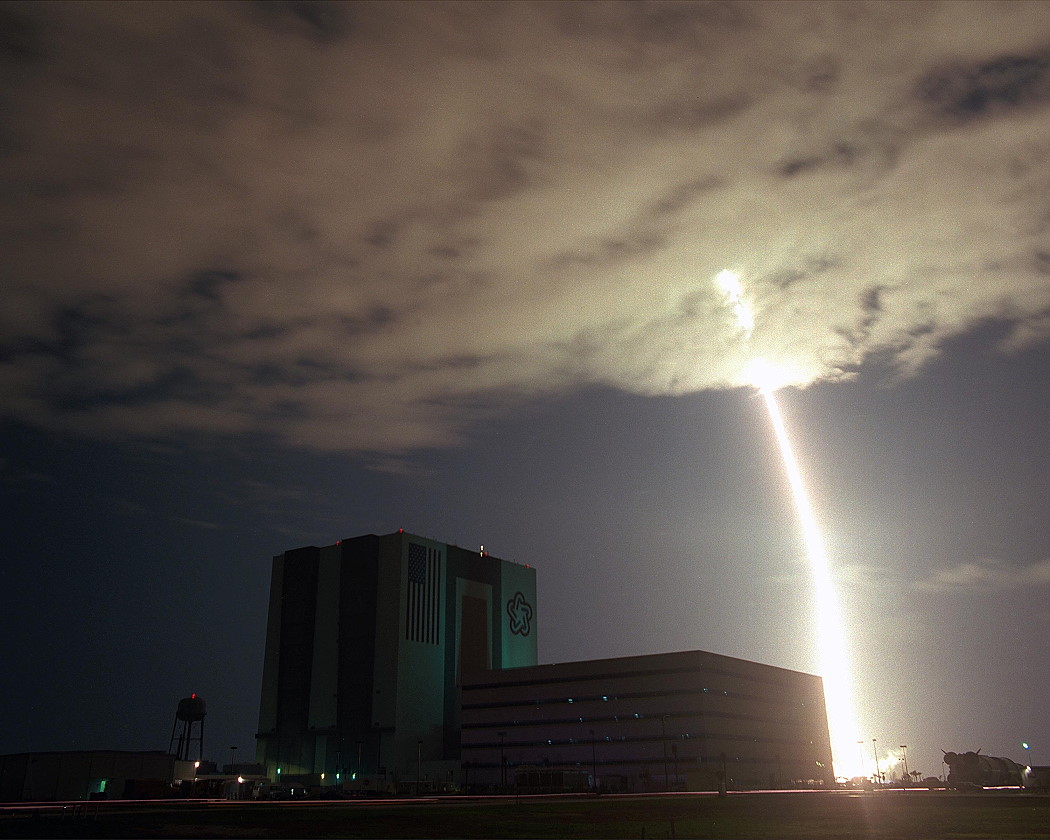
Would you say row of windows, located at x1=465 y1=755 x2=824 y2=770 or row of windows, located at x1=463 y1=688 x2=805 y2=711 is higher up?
row of windows, located at x1=463 y1=688 x2=805 y2=711

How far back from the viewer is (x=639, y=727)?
11438 cm

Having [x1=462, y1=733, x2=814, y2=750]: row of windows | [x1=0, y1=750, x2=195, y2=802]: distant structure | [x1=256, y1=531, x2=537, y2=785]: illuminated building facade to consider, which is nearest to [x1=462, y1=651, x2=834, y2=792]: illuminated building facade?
[x1=462, y1=733, x2=814, y2=750]: row of windows

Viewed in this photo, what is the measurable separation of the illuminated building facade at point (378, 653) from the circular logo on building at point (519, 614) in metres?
0.57

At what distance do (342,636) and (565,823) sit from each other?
95.1m

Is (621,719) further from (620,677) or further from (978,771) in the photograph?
(978,771)

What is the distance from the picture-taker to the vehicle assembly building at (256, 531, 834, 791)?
371ft

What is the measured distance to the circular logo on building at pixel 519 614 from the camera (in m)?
145

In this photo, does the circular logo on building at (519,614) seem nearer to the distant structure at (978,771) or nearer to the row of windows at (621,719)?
the row of windows at (621,719)

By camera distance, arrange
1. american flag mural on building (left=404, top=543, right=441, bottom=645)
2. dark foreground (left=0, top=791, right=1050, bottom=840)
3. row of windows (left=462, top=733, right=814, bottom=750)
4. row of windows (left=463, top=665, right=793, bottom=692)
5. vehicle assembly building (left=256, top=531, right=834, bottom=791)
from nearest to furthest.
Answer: dark foreground (left=0, top=791, right=1050, bottom=840), row of windows (left=462, top=733, right=814, bottom=750), vehicle assembly building (left=256, top=531, right=834, bottom=791), row of windows (left=463, top=665, right=793, bottom=692), american flag mural on building (left=404, top=543, right=441, bottom=645)

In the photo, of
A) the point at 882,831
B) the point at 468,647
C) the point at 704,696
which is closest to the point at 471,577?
the point at 468,647

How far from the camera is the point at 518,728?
124 m

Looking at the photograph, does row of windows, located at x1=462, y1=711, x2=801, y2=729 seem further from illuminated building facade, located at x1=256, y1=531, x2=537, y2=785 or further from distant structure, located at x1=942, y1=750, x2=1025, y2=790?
distant structure, located at x1=942, y1=750, x2=1025, y2=790

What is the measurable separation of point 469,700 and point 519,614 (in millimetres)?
21131

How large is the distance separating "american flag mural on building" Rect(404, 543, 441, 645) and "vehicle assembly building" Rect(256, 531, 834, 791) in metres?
0.26
